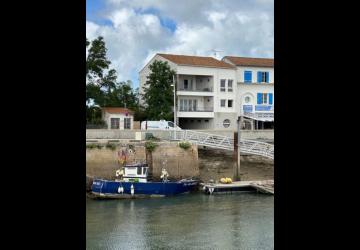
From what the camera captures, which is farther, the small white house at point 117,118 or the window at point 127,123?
the window at point 127,123

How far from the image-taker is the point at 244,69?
38.9 metres

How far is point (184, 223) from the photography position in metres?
15.9

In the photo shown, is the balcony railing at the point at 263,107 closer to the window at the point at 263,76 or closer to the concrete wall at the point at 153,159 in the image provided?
the window at the point at 263,76

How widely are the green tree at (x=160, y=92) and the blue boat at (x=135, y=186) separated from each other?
11.9 metres

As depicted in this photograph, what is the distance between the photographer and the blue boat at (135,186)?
20938 millimetres

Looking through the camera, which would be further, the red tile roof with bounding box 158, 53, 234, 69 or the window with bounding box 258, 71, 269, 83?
the window with bounding box 258, 71, 269, 83

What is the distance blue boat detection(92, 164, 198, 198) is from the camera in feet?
68.7

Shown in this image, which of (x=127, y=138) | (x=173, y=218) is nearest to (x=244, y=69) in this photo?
(x=127, y=138)

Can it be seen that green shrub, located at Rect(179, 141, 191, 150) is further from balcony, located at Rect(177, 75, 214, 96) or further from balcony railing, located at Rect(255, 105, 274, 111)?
balcony railing, located at Rect(255, 105, 274, 111)

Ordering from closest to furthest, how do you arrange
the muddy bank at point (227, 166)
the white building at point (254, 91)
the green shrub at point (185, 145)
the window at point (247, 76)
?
the green shrub at point (185, 145), the muddy bank at point (227, 166), the white building at point (254, 91), the window at point (247, 76)

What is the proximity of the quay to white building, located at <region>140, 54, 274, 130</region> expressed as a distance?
44.4ft

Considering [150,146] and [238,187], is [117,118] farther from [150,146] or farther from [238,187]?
[238,187]

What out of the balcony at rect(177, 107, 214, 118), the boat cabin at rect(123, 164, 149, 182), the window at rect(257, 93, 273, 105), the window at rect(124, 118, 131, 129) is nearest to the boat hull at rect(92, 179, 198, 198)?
the boat cabin at rect(123, 164, 149, 182)

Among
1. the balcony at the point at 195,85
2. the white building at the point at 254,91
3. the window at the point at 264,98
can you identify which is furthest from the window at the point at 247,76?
the balcony at the point at 195,85
